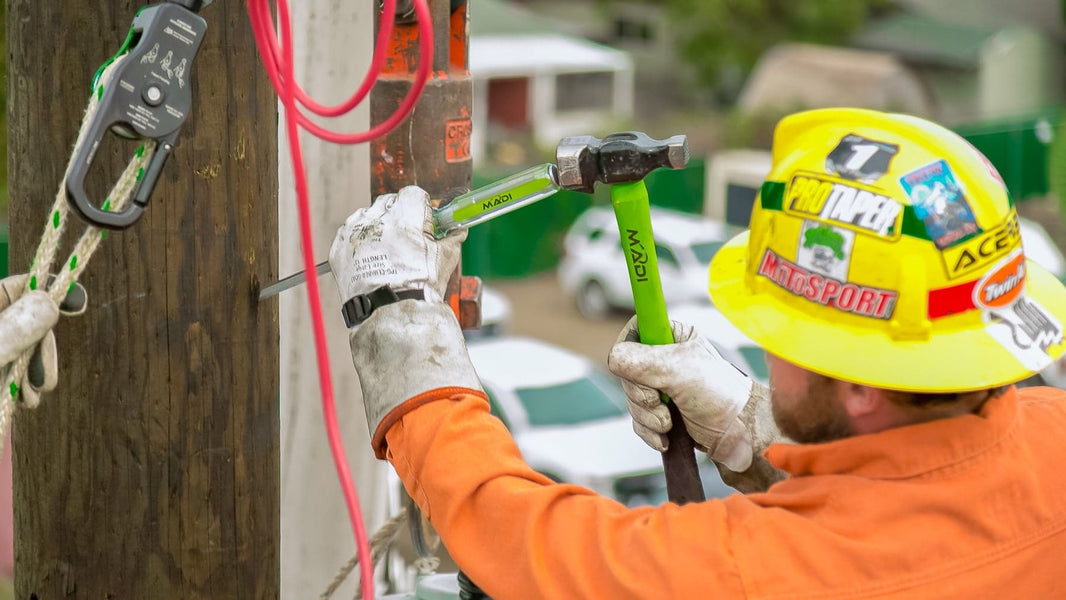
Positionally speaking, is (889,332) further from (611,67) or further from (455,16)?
(611,67)

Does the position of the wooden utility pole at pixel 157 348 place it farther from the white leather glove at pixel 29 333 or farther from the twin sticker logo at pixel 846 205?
the twin sticker logo at pixel 846 205

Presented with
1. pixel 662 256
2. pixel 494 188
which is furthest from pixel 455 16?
pixel 662 256

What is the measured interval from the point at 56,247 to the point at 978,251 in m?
1.43

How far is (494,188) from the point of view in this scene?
2307 mm

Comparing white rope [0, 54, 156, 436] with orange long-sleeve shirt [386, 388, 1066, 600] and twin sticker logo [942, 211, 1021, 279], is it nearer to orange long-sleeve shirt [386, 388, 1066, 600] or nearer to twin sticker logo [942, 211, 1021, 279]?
orange long-sleeve shirt [386, 388, 1066, 600]

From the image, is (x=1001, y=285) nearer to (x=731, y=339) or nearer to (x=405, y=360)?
(x=405, y=360)

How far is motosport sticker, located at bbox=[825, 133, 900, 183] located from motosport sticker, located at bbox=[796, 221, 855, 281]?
0.09 meters

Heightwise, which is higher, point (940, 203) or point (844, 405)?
point (940, 203)

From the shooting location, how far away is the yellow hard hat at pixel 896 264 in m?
1.94

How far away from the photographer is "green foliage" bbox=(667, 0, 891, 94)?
27312mm

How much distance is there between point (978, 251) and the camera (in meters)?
1.96

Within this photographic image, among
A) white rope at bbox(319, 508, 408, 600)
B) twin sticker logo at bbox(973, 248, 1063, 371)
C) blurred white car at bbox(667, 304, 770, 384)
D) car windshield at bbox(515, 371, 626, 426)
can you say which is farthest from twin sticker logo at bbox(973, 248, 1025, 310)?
blurred white car at bbox(667, 304, 770, 384)

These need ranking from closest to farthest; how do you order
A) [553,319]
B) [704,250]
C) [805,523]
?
[805,523]
[704,250]
[553,319]

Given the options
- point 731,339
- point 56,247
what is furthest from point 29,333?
point 731,339
